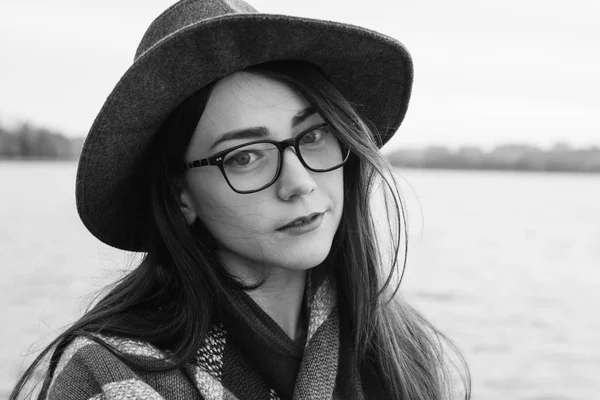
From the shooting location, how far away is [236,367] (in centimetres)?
194

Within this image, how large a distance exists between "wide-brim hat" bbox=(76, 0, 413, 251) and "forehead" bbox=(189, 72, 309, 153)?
5 centimetres

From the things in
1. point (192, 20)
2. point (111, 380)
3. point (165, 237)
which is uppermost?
point (192, 20)

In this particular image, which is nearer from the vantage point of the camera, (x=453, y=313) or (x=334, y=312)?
(x=334, y=312)

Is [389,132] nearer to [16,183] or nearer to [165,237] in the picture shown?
[165,237]

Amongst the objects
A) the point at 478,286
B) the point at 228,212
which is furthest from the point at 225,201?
the point at 478,286

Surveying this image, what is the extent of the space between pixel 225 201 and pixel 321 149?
26cm

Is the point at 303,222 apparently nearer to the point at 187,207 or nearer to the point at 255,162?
the point at 255,162

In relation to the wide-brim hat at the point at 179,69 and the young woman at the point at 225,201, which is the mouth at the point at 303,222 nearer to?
the young woman at the point at 225,201

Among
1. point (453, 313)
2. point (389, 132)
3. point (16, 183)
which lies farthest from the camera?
point (16, 183)

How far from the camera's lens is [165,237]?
2.03m

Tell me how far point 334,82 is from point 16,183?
42809 millimetres

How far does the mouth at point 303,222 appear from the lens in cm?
196

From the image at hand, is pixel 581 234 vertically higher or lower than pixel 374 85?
lower

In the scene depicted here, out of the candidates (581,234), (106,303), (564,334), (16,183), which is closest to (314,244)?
(106,303)
